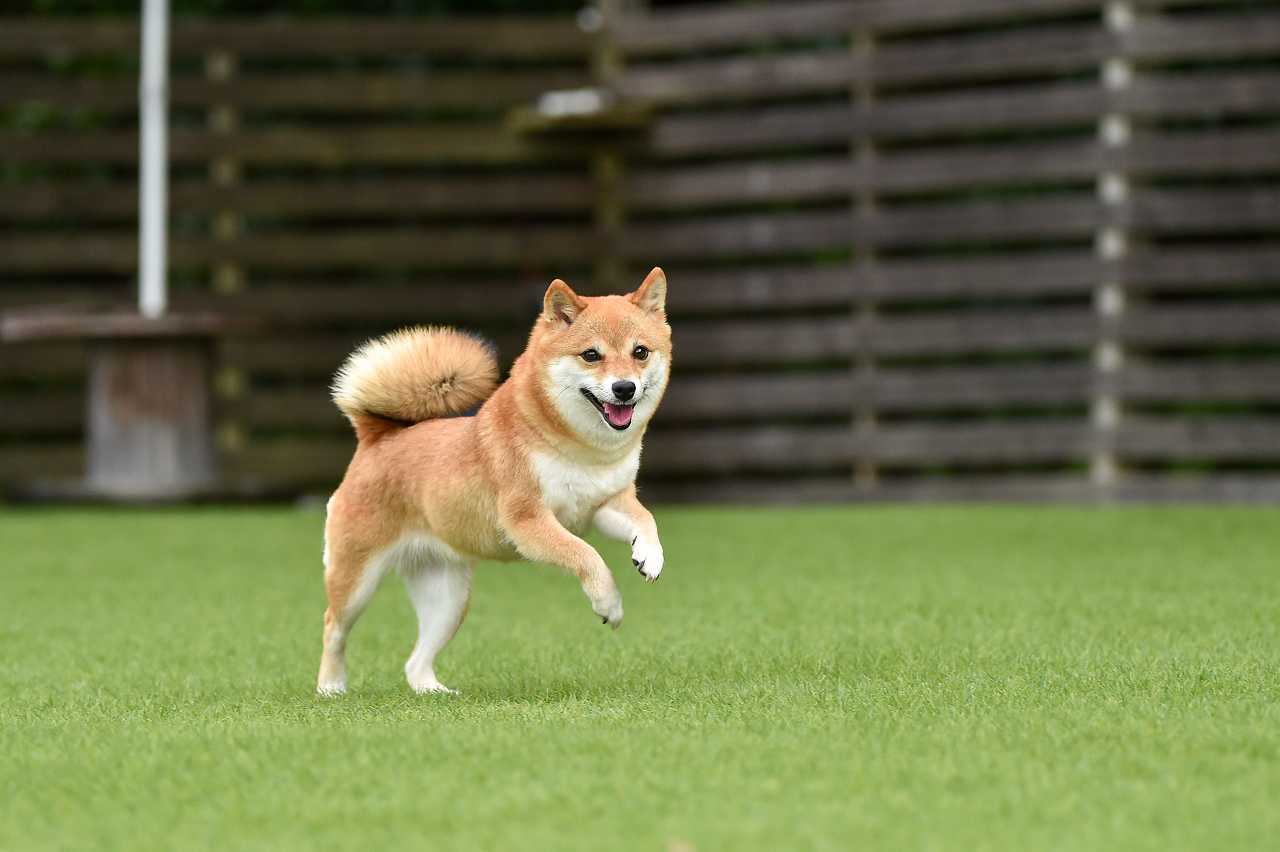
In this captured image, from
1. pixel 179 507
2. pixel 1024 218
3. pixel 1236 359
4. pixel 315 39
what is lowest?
pixel 179 507

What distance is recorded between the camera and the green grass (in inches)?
103

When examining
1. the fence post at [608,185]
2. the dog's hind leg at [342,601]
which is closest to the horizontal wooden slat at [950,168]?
the fence post at [608,185]

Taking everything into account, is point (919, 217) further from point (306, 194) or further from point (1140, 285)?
point (306, 194)

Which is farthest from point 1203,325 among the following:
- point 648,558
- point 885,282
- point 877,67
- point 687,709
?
point 687,709

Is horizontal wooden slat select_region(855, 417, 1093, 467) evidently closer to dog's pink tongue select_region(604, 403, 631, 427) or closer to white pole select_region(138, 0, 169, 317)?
white pole select_region(138, 0, 169, 317)

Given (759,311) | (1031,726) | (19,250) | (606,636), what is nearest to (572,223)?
(759,311)

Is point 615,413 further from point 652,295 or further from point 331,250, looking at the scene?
point 331,250

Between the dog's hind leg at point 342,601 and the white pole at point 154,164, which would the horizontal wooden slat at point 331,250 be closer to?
the white pole at point 154,164

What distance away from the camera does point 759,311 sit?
892 centimetres

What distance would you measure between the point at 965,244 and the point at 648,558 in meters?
4.99

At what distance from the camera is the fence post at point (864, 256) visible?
8.47 meters

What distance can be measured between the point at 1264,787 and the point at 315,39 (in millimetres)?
7282

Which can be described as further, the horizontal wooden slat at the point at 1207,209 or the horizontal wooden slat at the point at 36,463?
the horizontal wooden slat at the point at 36,463

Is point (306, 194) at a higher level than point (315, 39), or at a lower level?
lower
